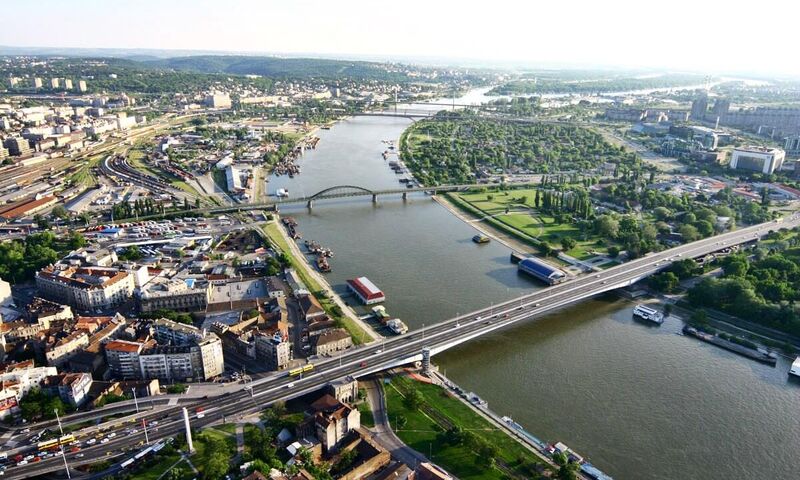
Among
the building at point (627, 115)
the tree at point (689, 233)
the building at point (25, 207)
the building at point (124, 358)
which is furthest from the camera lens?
the building at point (627, 115)

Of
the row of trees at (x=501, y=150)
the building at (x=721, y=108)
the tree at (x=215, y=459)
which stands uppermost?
the building at (x=721, y=108)

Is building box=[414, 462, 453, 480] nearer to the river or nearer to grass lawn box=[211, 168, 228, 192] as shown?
the river

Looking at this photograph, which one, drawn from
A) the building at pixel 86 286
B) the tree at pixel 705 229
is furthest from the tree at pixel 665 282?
the building at pixel 86 286

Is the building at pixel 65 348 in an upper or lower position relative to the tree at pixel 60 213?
lower

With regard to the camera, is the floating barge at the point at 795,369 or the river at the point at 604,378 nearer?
the river at the point at 604,378

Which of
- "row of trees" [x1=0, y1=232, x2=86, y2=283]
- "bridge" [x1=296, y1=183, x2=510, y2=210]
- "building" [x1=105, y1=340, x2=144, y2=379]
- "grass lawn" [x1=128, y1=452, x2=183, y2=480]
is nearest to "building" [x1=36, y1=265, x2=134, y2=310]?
"row of trees" [x1=0, y1=232, x2=86, y2=283]

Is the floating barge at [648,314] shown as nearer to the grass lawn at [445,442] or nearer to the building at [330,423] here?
the grass lawn at [445,442]

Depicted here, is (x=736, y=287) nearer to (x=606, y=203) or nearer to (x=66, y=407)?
(x=606, y=203)

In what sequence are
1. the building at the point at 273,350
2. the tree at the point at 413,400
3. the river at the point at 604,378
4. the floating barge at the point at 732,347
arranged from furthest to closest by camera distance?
the floating barge at the point at 732,347, the building at the point at 273,350, the tree at the point at 413,400, the river at the point at 604,378
